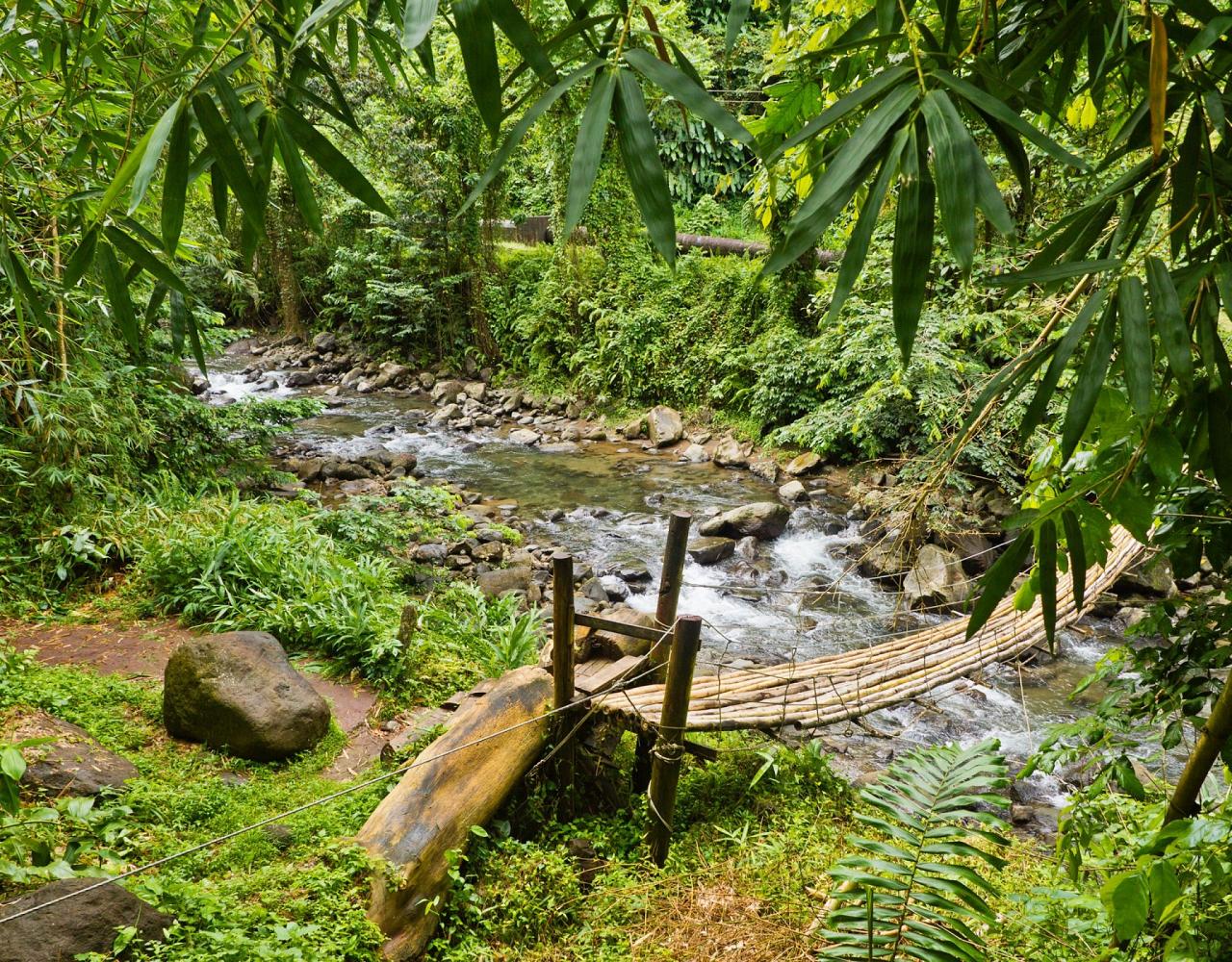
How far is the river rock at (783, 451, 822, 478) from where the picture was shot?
823cm

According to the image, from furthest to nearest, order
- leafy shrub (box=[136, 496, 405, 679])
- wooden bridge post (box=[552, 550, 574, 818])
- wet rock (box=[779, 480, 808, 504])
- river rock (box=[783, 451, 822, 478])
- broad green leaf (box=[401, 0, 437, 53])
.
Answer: river rock (box=[783, 451, 822, 478]), wet rock (box=[779, 480, 808, 504]), leafy shrub (box=[136, 496, 405, 679]), wooden bridge post (box=[552, 550, 574, 818]), broad green leaf (box=[401, 0, 437, 53])

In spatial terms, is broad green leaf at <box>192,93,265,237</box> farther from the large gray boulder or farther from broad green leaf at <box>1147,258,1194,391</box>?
the large gray boulder

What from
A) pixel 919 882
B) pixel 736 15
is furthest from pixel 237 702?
pixel 736 15

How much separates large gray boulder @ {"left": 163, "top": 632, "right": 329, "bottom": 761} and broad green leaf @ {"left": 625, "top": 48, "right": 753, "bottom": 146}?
3045mm

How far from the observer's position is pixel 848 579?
20.2ft

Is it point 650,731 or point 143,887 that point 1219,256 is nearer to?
point 650,731

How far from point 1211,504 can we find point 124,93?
8.28 ft

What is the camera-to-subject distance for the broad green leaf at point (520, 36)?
1.94ft

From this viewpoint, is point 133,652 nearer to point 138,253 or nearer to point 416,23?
point 138,253

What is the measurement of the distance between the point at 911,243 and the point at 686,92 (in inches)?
9.0

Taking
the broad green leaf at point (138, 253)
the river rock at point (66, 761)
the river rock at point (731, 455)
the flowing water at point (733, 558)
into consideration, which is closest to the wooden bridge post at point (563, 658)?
the flowing water at point (733, 558)

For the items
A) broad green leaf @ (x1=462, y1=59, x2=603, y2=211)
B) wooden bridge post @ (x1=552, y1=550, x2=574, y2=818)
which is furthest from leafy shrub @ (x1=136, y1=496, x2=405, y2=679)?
broad green leaf @ (x1=462, y1=59, x2=603, y2=211)

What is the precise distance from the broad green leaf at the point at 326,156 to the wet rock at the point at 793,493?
7145mm

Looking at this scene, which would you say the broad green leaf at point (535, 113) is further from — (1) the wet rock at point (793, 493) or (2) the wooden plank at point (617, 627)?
(1) the wet rock at point (793, 493)
